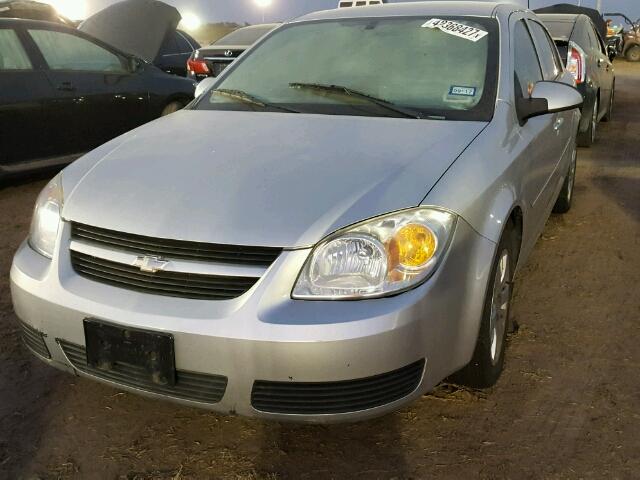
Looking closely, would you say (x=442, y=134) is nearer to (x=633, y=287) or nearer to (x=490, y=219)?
(x=490, y=219)

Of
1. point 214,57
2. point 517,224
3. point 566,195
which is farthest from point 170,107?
point 517,224

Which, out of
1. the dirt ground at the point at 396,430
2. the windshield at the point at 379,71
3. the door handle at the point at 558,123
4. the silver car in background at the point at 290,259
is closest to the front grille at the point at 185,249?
the silver car in background at the point at 290,259

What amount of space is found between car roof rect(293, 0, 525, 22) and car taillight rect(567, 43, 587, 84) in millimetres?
3511

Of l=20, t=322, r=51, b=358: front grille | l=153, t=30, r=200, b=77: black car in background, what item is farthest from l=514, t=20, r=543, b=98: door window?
l=153, t=30, r=200, b=77: black car in background

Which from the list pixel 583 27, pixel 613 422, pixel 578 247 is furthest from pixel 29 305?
pixel 583 27

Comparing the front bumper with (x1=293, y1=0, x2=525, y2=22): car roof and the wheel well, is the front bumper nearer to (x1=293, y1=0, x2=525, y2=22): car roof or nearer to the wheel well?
the wheel well

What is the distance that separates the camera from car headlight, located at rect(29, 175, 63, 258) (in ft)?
7.96

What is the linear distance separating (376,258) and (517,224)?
1.06 meters

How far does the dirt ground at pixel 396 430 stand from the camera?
224cm

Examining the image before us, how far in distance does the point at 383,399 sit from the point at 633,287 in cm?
230

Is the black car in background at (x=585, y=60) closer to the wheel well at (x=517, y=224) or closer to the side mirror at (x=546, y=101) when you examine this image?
the side mirror at (x=546, y=101)

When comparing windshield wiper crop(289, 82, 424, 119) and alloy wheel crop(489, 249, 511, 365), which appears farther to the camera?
windshield wiper crop(289, 82, 424, 119)

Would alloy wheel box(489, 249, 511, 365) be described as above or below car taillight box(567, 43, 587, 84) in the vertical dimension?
above

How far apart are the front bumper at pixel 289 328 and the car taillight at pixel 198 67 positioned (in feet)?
23.4
